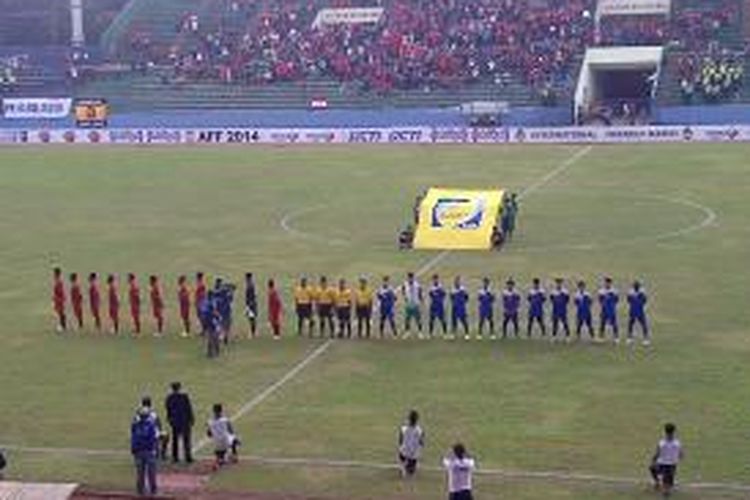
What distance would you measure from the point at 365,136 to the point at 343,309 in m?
33.3

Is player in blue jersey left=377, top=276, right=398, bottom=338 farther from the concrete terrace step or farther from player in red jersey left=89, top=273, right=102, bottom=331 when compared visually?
the concrete terrace step

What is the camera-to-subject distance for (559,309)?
2436 cm

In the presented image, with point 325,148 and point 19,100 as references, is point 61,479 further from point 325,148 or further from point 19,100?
point 19,100

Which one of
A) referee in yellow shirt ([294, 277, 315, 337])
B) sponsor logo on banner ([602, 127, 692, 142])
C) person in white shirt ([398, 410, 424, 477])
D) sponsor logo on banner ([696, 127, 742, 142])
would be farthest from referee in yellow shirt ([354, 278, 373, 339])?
sponsor logo on banner ([696, 127, 742, 142])

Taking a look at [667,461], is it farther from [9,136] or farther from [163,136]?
[9,136]

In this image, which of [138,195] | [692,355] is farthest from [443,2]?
[692,355]

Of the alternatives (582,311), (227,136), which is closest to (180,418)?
(582,311)

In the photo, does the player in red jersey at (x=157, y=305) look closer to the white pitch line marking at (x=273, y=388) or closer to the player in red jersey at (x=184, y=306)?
the player in red jersey at (x=184, y=306)

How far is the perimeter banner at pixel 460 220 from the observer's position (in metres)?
32.9

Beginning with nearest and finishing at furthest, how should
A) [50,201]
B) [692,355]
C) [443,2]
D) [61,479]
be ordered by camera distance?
1. [61,479]
2. [692,355]
3. [50,201]
4. [443,2]

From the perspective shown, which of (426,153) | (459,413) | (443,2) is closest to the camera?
(459,413)

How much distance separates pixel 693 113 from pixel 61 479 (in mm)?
41503

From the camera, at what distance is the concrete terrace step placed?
1648cm

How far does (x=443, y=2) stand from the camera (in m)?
70.9
